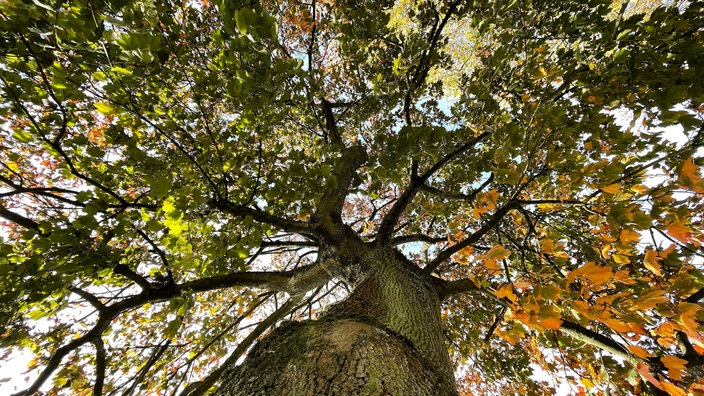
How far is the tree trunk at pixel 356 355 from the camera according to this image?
120cm

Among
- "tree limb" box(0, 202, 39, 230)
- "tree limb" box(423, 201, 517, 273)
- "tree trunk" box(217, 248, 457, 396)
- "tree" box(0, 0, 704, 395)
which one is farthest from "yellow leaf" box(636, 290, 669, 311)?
"tree limb" box(0, 202, 39, 230)

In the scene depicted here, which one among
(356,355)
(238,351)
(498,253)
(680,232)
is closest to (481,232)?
(498,253)

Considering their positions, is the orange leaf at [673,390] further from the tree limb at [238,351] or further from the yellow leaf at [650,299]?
the tree limb at [238,351]

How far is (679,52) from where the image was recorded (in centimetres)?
212

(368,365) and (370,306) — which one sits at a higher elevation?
(370,306)

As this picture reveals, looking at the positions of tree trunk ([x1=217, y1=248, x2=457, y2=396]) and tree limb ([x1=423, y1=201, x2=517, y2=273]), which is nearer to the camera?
tree trunk ([x1=217, y1=248, x2=457, y2=396])

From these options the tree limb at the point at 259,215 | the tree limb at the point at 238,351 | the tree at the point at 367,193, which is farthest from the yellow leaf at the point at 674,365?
the tree limb at the point at 238,351

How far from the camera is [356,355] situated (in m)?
1.34

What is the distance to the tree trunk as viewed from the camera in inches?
47.3

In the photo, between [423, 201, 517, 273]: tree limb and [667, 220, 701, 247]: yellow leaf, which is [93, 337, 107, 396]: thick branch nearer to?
[423, 201, 517, 273]: tree limb

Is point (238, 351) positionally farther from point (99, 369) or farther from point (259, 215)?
point (259, 215)

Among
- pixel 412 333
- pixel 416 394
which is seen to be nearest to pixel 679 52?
pixel 412 333

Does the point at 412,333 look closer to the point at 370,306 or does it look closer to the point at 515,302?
the point at 370,306

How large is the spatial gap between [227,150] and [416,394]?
106 inches
